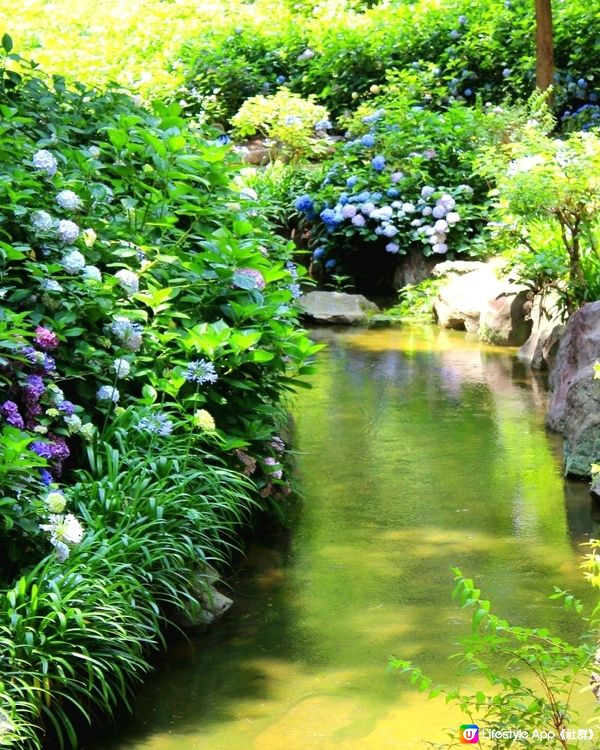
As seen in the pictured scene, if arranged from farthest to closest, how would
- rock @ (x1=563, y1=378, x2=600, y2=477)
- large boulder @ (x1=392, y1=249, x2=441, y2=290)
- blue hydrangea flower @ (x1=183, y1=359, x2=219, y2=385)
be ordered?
large boulder @ (x1=392, y1=249, x2=441, y2=290) → rock @ (x1=563, y1=378, x2=600, y2=477) → blue hydrangea flower @ (x1=183, y1=359, x2=219, y2=385)

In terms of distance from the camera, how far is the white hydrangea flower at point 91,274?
187 inches

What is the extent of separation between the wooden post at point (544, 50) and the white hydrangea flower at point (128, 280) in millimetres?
10002

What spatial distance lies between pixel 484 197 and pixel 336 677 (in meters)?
9.79

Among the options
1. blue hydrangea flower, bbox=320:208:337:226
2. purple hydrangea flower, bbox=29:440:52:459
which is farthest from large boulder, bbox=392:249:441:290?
purple hydrangea flower, bbox=29:440:52:459

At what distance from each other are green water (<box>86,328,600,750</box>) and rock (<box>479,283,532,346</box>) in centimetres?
207

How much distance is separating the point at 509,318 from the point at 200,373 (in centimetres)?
585

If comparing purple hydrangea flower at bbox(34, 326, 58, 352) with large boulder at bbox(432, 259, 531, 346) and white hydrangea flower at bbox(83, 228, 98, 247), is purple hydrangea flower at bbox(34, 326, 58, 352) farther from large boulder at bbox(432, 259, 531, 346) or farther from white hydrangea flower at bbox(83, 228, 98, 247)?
large boulder at bbox(432, 259, 531, 346)

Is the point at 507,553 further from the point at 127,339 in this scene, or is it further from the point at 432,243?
the point at 432,243

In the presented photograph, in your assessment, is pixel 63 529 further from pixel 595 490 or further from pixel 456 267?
pixel 456 267

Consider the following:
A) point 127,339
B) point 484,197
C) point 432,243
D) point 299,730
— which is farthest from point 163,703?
point 484,197

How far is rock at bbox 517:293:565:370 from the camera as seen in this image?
29.2 ft

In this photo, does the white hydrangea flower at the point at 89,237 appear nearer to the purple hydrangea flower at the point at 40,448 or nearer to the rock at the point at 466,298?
the purple hydrangea flower at the point at 40,448
